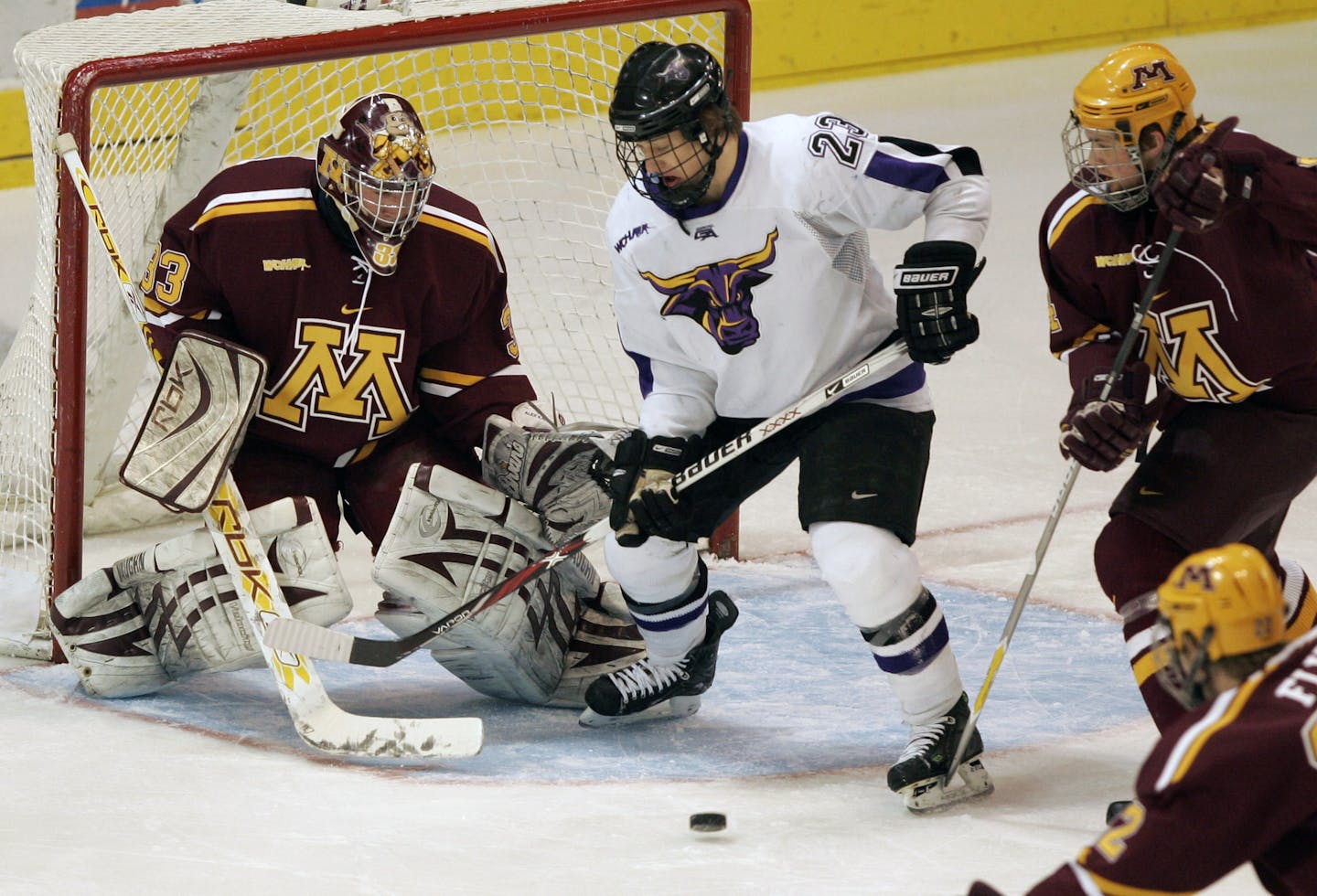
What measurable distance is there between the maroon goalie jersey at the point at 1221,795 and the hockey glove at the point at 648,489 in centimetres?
143

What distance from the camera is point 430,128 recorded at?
4.88 metres

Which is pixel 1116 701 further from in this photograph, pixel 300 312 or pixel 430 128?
pixel 430 128

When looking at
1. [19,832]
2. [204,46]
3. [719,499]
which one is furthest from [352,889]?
[204,46]

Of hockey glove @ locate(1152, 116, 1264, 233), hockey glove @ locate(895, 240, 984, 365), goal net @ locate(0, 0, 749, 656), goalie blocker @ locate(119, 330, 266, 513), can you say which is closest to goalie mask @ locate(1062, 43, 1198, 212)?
hockey glove @ locate(1152, 116, 1264, 233)

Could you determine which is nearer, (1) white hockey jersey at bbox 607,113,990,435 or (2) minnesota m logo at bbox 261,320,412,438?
(1) white hockey jersey at bbox 607,113,990,435

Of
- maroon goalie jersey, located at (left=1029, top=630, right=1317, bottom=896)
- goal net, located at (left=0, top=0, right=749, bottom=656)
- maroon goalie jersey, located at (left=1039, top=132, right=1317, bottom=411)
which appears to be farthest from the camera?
goal net, located at (left=0, top=0, right=749, bottom=656)

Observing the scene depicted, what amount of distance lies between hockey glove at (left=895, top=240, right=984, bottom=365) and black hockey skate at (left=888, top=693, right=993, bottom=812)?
1.77ft

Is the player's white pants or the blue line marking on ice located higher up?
the player's white pants

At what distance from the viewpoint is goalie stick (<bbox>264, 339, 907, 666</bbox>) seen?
299 cm

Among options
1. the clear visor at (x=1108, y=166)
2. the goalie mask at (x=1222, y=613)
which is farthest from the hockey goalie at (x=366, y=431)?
the goalie mask at (x=1222, y=613)

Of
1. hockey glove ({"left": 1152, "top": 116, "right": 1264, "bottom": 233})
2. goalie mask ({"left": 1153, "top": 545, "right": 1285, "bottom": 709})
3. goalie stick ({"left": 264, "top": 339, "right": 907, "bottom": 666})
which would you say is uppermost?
hockey glove ({"left": 1152, "top": 116, "right": 1264, "bottom": 233})

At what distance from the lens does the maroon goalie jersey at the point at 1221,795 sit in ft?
5.23

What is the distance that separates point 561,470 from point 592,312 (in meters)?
1.63

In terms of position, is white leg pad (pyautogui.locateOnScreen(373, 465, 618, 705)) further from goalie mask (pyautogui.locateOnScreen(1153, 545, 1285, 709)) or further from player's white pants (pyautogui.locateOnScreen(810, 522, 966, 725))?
goalie mask (pyautogui.locateOnScreen(1153, 545, 1285, 709))
